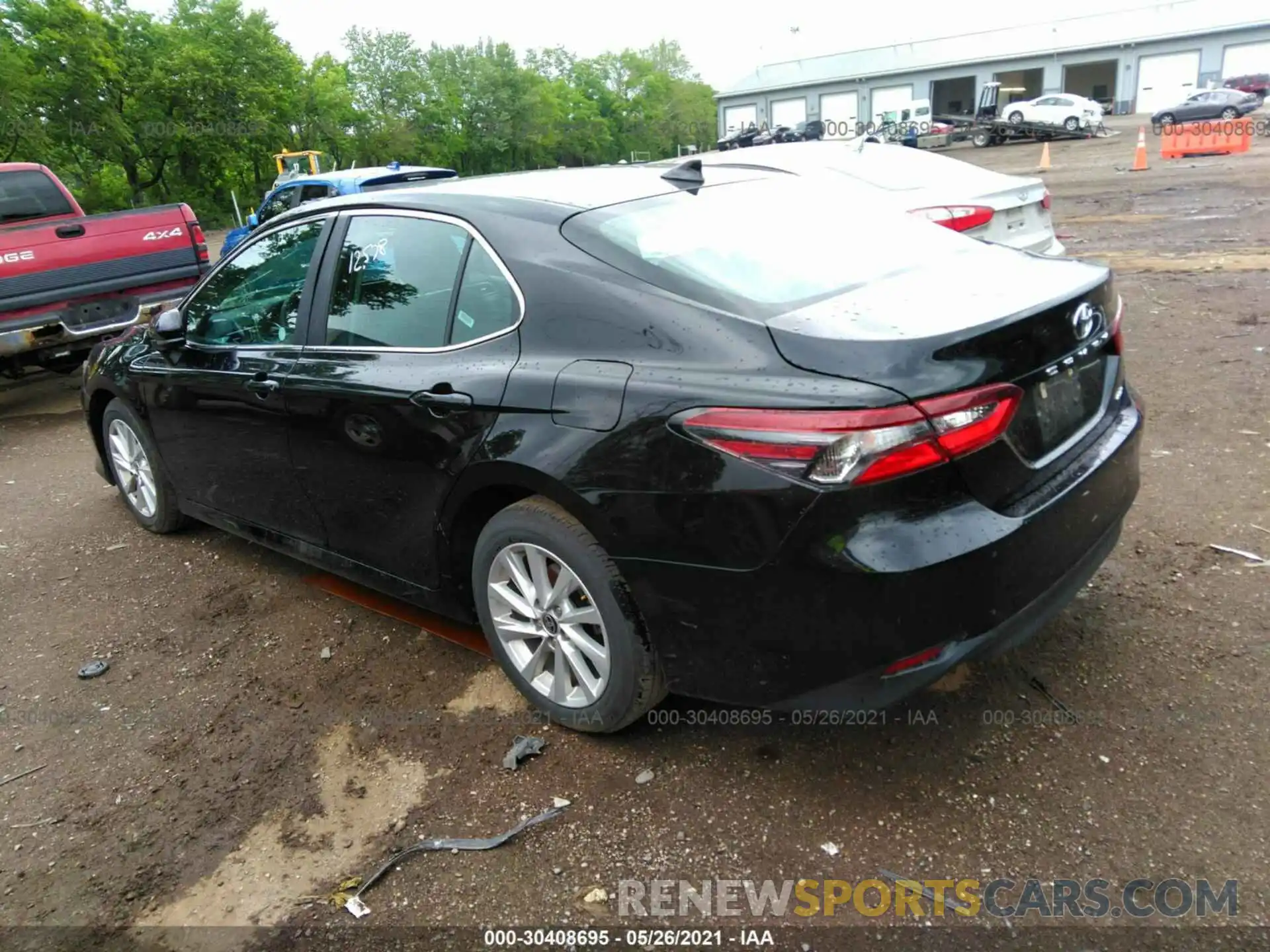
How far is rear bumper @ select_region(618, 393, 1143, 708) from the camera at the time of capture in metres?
2.26

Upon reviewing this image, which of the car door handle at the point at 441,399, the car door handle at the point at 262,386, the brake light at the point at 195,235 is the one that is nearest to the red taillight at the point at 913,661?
the car door handle at the point at 441,399

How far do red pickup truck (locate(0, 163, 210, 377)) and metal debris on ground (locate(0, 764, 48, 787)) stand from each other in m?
5.38

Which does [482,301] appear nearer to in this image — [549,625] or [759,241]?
[759,241]

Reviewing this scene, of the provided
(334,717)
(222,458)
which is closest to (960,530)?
(334,717)

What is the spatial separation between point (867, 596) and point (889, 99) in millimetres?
67152

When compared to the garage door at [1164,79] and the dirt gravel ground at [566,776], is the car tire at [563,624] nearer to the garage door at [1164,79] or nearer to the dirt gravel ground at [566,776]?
the dirt gravel ground at [566,776]

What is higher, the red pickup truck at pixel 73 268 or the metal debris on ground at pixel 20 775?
the red pickup truck at pixel 73 268

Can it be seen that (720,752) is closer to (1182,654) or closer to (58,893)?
(1182,654)

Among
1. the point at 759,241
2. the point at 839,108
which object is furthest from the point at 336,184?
the point at 839,108

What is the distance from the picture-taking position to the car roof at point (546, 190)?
316 cm

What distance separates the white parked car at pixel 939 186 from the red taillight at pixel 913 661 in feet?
15.5

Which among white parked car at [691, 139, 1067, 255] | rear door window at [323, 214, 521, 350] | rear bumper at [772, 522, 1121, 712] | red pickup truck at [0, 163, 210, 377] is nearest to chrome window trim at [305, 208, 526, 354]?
rear door window at [323, 214, 521, 350]

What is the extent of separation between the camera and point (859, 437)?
2.23 meters

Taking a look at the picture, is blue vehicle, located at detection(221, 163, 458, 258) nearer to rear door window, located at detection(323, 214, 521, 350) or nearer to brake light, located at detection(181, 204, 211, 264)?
brake light, located at detection(181, 204, 211, 264)
